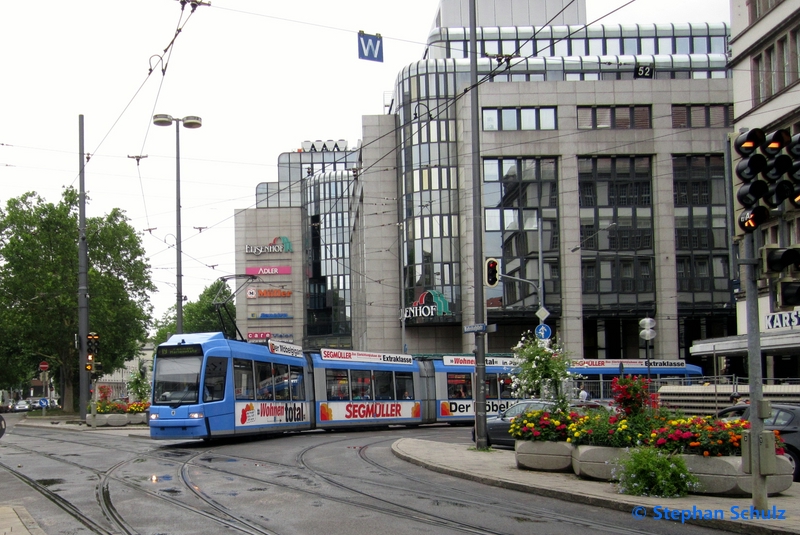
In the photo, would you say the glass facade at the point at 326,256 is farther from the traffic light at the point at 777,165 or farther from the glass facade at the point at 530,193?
the traffic light at the point at 777,165

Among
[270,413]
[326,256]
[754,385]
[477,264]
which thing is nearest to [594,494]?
[754,385]

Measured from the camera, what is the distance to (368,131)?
2458 inches

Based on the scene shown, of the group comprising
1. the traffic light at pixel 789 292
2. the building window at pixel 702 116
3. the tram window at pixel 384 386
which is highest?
the building window at pixel 702 116

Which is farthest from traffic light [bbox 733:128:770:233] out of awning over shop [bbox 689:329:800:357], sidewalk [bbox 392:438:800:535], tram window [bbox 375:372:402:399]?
awning over shop [bbox 689:329:800:357]

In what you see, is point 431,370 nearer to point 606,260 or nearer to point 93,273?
point 606,260

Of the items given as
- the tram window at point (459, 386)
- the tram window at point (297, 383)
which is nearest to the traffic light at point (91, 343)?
the tram window at point (297, 383)

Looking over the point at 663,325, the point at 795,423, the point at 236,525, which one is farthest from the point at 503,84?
the point at 236,525

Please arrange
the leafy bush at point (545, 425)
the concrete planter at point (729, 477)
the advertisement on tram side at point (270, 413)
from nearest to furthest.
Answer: the concrete planter at point (729, 477) → the leafy bush at point (545, 425) → the advertisement on tram side at point (270, 413)

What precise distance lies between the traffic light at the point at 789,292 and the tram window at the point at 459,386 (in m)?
23.4

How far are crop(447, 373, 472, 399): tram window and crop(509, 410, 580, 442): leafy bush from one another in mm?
17738

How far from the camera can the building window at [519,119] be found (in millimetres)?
52906

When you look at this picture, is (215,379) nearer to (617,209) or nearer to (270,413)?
(270,413)

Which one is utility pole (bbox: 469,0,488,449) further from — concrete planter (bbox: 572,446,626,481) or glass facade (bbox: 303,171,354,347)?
glass facade (bbox: 303,171,354,347)

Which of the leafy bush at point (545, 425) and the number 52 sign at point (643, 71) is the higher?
the number 52 sign at point (643, 71)
